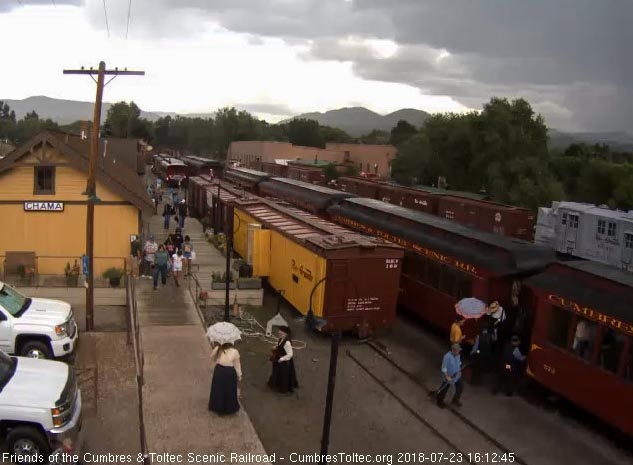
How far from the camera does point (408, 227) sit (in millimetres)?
19297

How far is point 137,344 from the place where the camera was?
13.2m

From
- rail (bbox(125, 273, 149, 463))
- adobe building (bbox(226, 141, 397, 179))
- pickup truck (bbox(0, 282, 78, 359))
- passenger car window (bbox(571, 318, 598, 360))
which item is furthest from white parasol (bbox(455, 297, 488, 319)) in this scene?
adobe building (bbox(226, 141, 397, 179))

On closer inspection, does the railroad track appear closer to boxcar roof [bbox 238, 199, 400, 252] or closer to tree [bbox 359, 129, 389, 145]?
boxcar roof [bbox 238, 199, 400, 252]

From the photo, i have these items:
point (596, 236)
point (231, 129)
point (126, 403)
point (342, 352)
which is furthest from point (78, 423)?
point (231, 129)

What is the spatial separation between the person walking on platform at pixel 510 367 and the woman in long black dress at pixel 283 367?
15.2 feet

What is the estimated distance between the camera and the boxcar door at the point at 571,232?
29359 mm

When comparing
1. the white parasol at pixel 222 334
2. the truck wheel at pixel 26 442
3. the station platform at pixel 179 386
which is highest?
the white parasol at pixel 222 334

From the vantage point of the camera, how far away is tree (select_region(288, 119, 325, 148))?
5758 inches

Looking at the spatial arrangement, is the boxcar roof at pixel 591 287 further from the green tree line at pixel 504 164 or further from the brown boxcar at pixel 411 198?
the green tree line at pixel 504 164

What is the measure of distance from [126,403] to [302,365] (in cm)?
463

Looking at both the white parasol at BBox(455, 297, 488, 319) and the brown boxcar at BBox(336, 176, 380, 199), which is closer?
the white parasol at BBox(455, 297, 488, 319)

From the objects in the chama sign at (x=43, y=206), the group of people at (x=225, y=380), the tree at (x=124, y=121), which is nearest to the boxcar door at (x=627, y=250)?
the group of people at (x=225, y=380)

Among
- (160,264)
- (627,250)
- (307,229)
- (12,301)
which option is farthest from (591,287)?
(627,250)

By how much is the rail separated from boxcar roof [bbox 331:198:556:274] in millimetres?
8353
